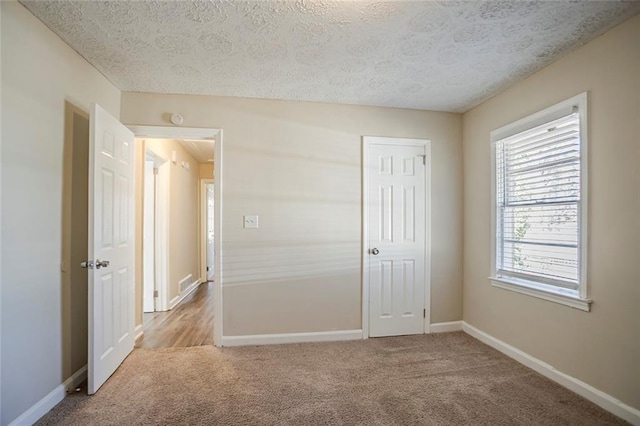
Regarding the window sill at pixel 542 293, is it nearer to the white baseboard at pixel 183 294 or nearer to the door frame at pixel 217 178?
the door frame at pixel 217 178

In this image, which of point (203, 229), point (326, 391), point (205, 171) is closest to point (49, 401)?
point (326, 391)

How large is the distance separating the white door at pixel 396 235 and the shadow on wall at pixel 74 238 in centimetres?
244

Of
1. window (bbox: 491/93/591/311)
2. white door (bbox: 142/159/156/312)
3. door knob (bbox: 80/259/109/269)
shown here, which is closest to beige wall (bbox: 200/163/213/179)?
white door (bbox: 142/159/156/312)

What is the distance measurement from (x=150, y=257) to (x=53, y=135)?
242 cm

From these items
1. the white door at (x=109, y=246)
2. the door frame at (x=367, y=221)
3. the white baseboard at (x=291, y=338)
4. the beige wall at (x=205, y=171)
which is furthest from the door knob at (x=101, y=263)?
the beige wall at (x=205, y=171)

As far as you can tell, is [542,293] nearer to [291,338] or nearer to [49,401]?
[291,338]

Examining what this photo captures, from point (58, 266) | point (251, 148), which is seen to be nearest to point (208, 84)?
point (251, 148)

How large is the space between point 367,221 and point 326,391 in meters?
1.62

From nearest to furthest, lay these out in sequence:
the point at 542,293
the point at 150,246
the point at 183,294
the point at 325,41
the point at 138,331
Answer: the point at 325,41, the point at 542,293, the point at 138,331, the point at 150,246, the point at 183,294

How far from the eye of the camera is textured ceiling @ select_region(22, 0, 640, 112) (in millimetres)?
1773

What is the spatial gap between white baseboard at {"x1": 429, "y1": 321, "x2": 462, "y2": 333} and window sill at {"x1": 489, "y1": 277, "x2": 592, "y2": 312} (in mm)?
699

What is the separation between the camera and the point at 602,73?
2.04 metres

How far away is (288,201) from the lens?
3.12m

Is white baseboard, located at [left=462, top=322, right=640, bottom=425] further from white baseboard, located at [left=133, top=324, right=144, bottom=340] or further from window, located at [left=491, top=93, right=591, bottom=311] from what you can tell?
white baseboard, located at [left=133, top=324, right=144, bottom=340]
